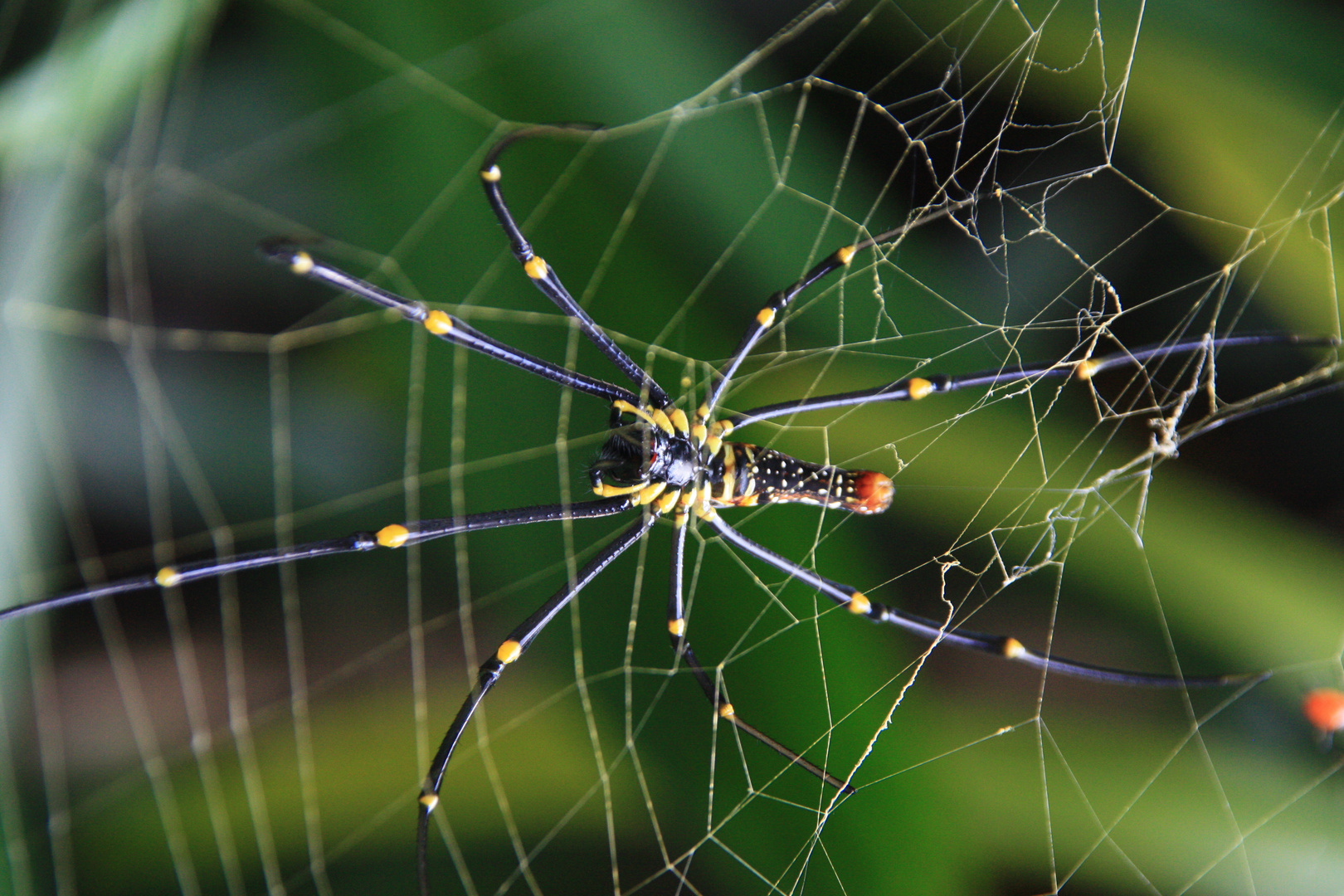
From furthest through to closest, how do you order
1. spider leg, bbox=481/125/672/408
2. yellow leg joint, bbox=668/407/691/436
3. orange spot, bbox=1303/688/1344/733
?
1. yellow leg joint, bbox=668/407/691/436
2. spider leg, bbox=481/125/672/408
3. orange spot, bbox=1303/688/1344/733

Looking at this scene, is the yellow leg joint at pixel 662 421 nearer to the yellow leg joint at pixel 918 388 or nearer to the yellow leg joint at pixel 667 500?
the yellow leg joint at pixel 667 500

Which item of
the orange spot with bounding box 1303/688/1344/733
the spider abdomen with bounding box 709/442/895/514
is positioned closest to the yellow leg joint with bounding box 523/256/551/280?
the spider abdomen with bounding box 709/442/895/514

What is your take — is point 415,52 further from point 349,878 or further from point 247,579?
point 349,878

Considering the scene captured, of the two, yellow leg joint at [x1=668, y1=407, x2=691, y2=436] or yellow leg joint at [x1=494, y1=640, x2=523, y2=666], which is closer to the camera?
yellow leg joint at [x1=494, y1=640, x2=523, y2=666]

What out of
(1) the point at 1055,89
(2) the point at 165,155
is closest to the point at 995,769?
(1) the point at 1055,89

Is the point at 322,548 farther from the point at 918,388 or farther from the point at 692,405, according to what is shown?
the point at 918,388

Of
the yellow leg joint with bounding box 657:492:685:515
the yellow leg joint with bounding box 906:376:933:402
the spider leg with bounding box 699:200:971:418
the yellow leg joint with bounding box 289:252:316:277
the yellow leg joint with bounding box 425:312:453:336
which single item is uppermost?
the yellow leg joint with bounding box 289:252:316:277

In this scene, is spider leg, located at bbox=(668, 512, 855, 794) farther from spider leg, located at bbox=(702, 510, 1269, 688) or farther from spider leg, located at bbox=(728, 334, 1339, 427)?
spider leg, located at bbox=(728, 334, 1339, 427)

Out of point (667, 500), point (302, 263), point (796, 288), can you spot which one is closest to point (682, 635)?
point (667, 500)

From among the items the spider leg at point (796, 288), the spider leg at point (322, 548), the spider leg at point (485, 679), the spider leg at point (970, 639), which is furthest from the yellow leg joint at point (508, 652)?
the spider leg at point (796, 288)
